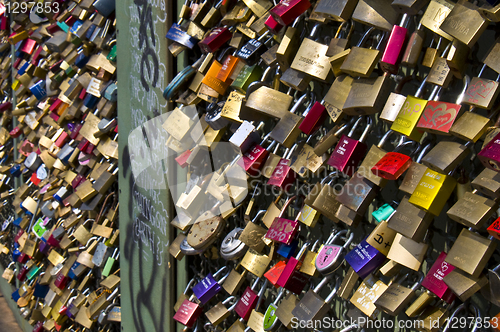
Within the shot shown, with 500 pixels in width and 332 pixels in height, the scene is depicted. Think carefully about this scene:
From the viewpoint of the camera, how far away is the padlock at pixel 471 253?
80 centimetres

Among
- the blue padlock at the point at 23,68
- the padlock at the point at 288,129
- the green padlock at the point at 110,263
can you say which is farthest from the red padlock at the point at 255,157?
the blue padlock at the point at 23,68

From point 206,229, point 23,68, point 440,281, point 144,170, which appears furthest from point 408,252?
point 23,68

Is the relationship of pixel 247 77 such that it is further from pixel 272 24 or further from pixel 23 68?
pixel 23 68

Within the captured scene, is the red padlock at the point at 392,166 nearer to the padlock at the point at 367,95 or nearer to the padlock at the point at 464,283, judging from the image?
the padlock at the point at 367,95

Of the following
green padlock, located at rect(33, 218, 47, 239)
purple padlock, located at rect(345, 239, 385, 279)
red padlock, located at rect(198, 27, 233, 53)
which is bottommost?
green padlock, located at rect(33, 218, 47, 239)

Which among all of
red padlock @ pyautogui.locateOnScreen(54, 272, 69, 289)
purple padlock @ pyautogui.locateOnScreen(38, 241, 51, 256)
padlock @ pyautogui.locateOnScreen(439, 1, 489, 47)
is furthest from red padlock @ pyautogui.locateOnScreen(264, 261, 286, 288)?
purple padlock @ pyautogui.locateOnScreen(38, 241, 51, 256)

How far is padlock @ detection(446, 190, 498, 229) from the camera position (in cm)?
79

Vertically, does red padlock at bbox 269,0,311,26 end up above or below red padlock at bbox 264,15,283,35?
above

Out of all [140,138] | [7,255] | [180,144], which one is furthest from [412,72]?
[7,255]

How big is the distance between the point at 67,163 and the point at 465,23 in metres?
2.33

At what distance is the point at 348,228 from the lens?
120 cm

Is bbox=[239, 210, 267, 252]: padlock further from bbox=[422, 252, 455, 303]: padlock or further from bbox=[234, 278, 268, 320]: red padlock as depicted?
bbox=[422, 252, 455, 303]: padlock

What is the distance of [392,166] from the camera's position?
89 cm

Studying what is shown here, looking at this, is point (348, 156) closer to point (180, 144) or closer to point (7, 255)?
point (180, 144)
